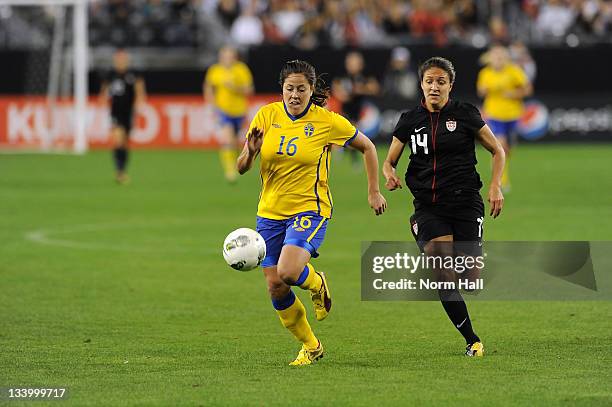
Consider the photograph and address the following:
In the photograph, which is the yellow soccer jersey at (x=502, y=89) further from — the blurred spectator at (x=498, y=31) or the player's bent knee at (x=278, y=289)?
the player's bent knee at (x=278, y=289)

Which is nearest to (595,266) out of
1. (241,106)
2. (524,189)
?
(524,189)

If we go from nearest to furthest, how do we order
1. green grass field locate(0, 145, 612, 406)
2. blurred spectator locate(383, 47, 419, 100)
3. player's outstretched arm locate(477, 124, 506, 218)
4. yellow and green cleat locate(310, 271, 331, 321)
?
green grass field locate(0, 145, 612, 406) < player's outstretched arm locate(477, 124, 506, 218) < yellow and green cleat locate(310, 271, 331, 321) < blurred spectator locate(383, 47, 419, 100)

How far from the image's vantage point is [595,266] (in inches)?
583

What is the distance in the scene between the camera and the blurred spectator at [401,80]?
112ft

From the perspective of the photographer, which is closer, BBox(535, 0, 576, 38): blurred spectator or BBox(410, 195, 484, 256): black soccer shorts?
BBox(410, 195, 484, 256): black soccer shorts

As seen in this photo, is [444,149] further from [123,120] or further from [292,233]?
[123,120]

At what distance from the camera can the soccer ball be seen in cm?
940

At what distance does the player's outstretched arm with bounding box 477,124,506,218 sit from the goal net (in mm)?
23477

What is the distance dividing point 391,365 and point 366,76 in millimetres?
25852

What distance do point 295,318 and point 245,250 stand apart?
2.25ft

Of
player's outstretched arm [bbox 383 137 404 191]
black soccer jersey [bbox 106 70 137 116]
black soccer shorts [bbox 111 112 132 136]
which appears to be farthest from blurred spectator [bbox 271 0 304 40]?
player's outstretched arm [bbox 383 137 404 191]

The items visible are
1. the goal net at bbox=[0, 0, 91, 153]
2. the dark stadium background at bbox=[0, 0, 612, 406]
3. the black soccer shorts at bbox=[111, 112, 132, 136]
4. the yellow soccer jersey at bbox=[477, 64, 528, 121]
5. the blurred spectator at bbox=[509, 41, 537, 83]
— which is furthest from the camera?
the blurred spectator at bbox=[509, 41, 537, 83]

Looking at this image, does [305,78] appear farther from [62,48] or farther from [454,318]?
[62,48]

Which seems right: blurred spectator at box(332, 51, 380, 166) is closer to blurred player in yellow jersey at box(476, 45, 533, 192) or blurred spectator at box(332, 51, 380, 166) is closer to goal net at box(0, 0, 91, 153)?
blurred player in yellow jersey at box(476, 45, 533, 192)
